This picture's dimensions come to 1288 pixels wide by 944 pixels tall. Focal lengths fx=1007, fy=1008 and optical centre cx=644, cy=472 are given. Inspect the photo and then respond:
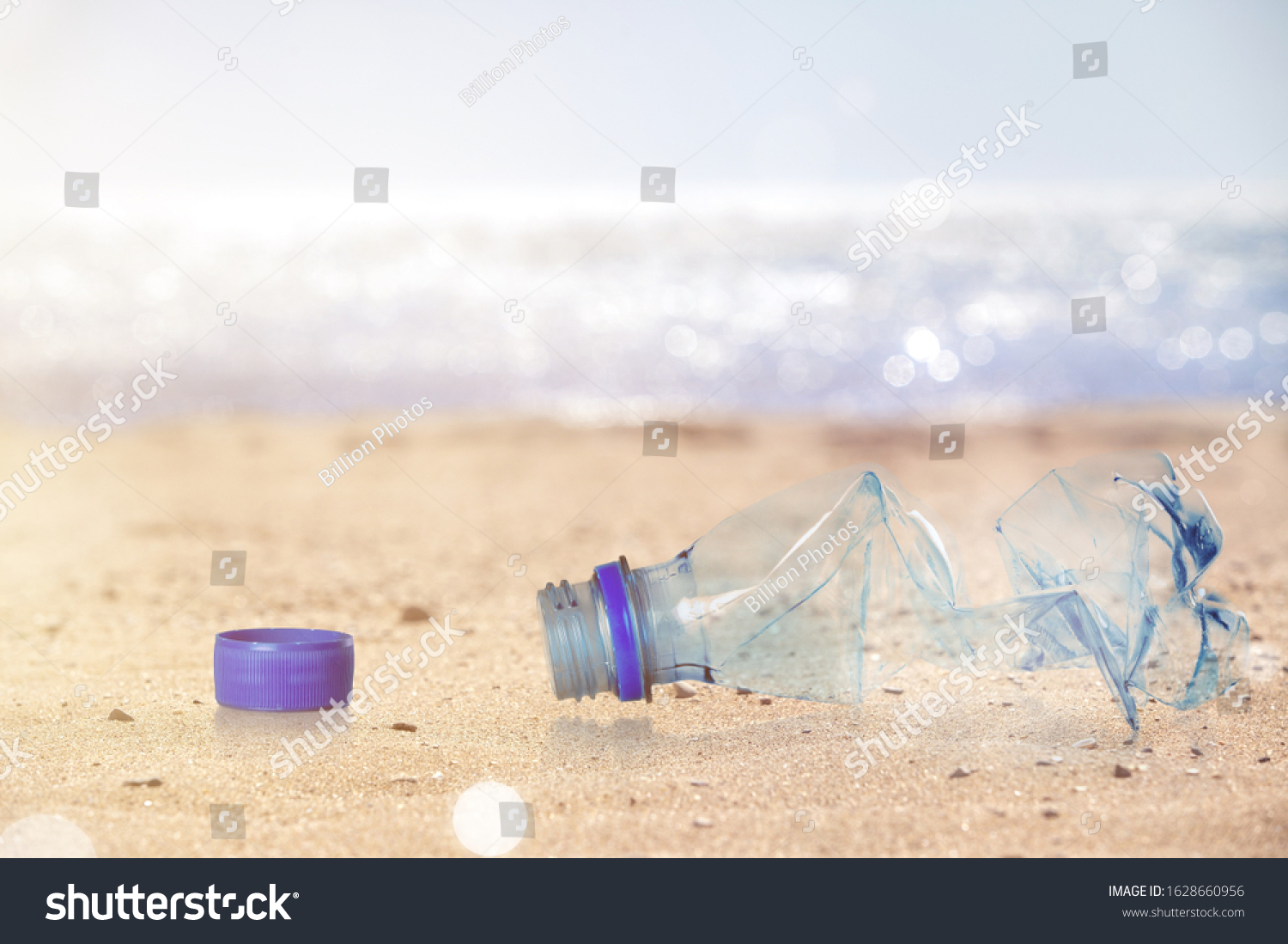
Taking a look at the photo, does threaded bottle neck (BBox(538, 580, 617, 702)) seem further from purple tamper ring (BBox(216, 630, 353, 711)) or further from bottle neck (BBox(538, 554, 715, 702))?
purple tamper ring (BBox(216, 630, 353, 711))

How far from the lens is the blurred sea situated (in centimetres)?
1199

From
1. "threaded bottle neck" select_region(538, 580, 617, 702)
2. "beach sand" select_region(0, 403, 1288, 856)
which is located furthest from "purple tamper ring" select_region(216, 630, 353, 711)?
"threaded bottle neck" select_region(538, 580, 617, 702)

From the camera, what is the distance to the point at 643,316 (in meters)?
14.6

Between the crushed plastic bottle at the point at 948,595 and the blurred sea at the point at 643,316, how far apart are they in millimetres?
7006

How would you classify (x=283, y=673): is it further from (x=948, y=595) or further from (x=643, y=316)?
(x=643, y=316)

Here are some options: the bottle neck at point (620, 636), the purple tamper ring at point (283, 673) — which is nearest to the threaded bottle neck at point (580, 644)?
the bottle neck at point (620, 636)

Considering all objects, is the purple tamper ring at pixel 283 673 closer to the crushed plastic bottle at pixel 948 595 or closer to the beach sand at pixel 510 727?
the beach sand at pixel 510 727

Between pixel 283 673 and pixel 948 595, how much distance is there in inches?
80.1

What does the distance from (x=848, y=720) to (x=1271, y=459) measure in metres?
6.84

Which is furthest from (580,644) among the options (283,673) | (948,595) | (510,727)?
(948,595)

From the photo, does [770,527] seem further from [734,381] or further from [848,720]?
[734,381]

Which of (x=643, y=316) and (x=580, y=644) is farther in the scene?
(x=643, y=316)

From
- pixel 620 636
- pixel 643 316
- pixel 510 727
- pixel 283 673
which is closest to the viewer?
pixel 620 636

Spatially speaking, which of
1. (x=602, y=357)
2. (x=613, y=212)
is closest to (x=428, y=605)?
(x=602, y=357)
